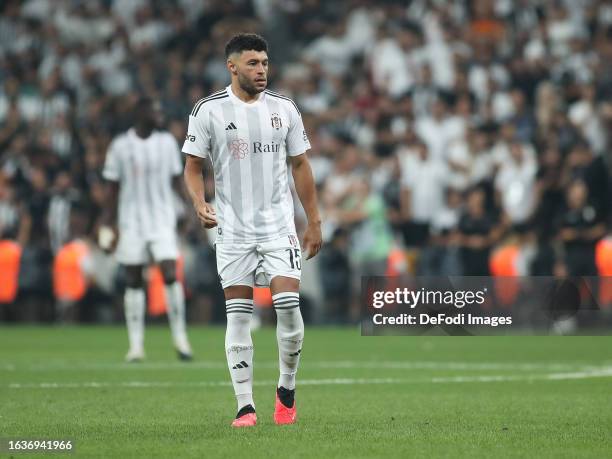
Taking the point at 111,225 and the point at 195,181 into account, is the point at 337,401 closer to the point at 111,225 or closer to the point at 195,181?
the point at 195,181

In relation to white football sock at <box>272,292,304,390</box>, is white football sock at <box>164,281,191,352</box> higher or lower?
lower

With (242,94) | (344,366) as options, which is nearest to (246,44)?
(242,94)

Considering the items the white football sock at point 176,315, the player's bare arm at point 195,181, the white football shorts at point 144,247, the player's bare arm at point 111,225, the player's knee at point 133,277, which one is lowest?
the white football sock at point 176,315

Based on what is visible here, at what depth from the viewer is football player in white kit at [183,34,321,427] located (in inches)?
333

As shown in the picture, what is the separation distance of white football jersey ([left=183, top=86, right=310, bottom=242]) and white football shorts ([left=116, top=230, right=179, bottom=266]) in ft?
18.5

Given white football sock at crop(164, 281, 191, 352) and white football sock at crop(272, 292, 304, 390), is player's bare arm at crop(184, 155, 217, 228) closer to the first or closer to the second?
white football sock at crop(272, 292, 304, 390)

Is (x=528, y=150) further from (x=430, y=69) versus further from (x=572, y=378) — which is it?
(x=572, y=378)

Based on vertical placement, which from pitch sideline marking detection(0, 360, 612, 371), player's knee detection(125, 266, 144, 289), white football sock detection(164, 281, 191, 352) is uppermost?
player's knee detection(125, 266, 144, 289)

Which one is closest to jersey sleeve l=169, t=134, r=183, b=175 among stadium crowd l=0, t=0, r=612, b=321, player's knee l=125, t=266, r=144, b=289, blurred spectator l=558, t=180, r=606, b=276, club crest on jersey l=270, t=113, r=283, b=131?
player's knee l=125, t=266, r=144, b=289

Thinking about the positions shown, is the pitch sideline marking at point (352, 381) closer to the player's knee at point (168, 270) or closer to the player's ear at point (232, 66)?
the player's knee at point (168, 270)

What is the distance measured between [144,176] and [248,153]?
5.94 metres

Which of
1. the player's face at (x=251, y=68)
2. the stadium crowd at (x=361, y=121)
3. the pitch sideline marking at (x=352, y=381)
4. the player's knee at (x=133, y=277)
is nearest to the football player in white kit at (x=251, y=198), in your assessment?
the player's face at (x=251, y=68)

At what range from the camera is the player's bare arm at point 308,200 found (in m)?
8.57

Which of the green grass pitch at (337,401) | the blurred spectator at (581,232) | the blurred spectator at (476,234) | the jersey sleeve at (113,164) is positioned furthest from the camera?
the blurred spectator at (476,234)
